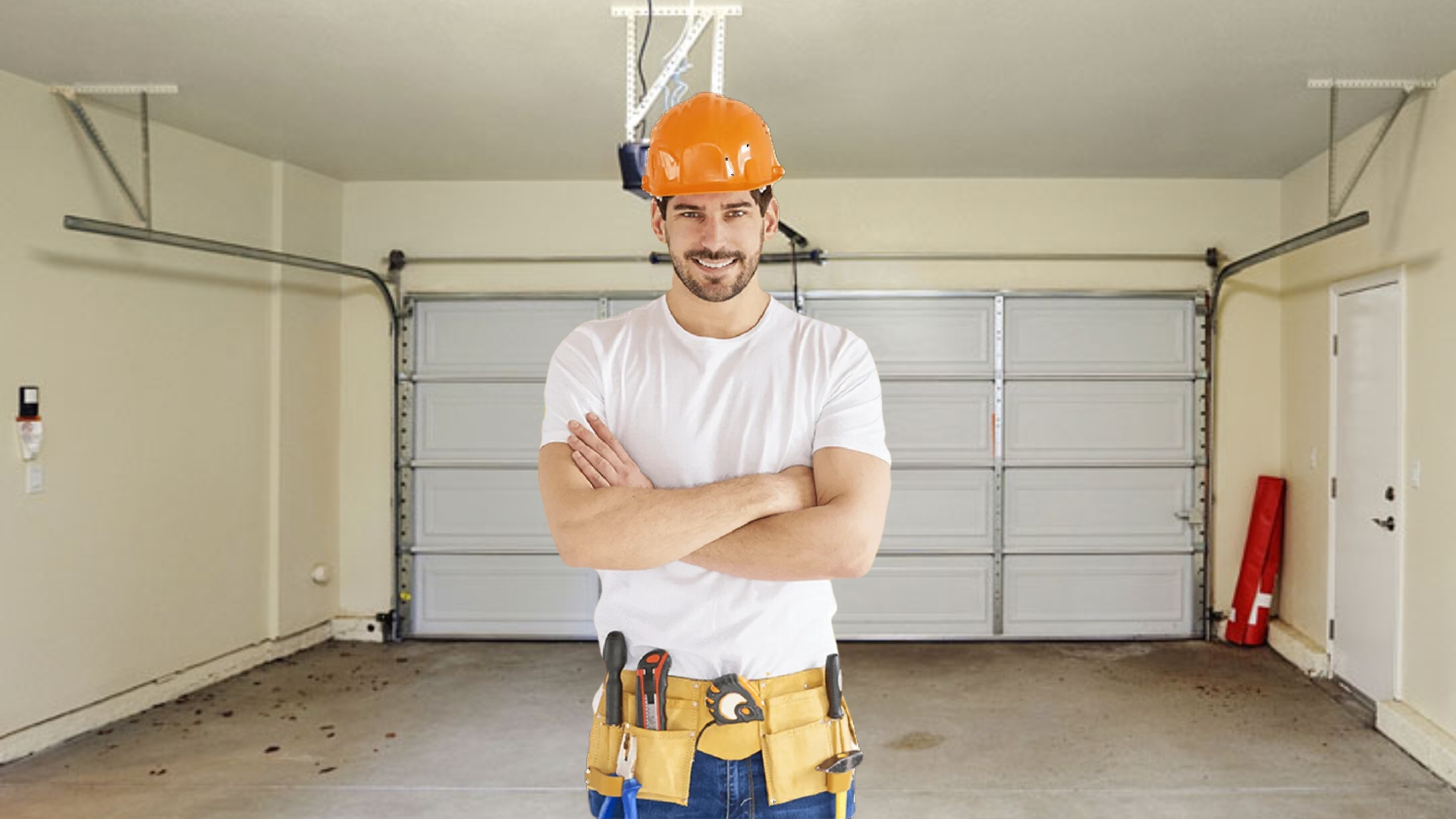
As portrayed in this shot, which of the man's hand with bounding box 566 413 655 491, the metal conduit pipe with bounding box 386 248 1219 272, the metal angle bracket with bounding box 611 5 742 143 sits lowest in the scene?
the man's hand with bounding box 566 413 655 491

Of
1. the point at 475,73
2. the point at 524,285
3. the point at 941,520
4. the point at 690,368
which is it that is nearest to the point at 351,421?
the point at 524,285

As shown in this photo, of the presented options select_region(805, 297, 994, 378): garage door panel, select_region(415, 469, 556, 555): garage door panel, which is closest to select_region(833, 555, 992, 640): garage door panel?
select_region(805, 297, 994, 378): garage door panel

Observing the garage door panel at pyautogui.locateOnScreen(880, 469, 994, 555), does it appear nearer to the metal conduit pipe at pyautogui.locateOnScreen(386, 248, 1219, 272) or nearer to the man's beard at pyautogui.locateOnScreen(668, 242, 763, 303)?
the metal conduit pipe at pyautogui.locateOnScreen(386, 248, 1219, 272)

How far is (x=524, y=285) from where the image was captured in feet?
22.0

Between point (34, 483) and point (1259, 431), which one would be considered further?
point (1259, 431)

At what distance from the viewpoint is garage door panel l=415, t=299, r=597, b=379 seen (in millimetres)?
6688

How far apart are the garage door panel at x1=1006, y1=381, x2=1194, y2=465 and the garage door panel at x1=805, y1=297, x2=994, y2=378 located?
1.20ft

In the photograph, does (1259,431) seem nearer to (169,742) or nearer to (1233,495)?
(1233,495)

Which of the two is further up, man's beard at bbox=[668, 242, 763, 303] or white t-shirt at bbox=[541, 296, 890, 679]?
man's beard at bbox=[668, 242, 763, 303]

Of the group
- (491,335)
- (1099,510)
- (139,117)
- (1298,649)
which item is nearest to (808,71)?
(491,335)

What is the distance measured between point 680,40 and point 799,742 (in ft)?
8.97

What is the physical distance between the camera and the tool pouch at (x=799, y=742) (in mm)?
1430

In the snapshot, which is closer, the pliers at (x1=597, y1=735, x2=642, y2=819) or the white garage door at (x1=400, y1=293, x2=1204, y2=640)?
the pliers at (x1=597, y1=735, x2=642, y2=819)

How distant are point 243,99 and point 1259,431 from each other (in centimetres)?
634
